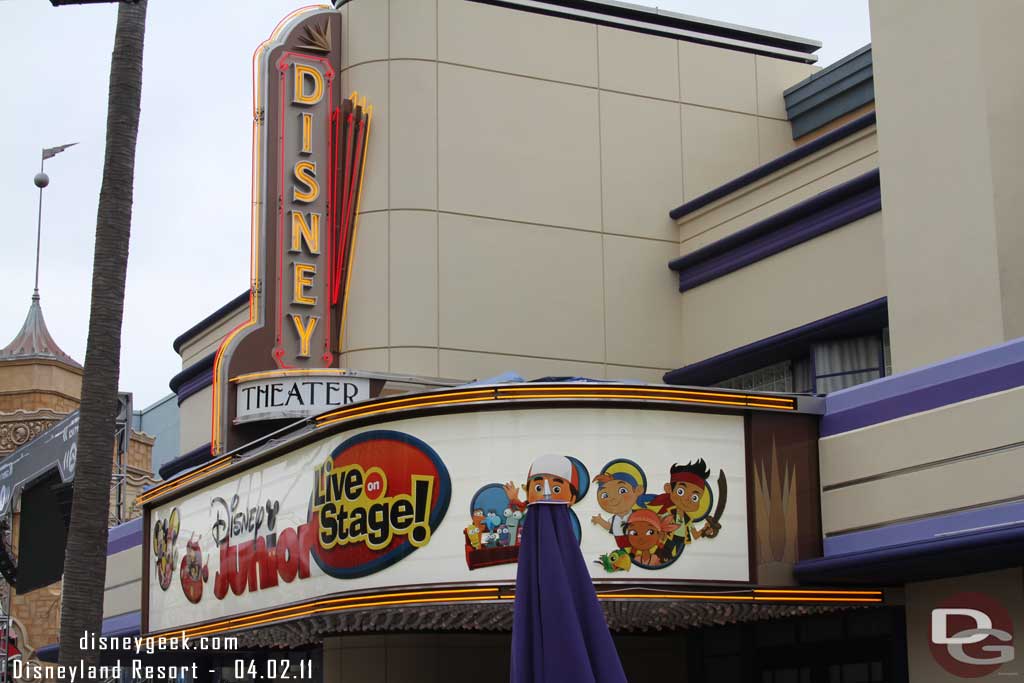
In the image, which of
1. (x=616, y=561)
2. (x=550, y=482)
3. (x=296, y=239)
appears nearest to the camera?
(x=550, y=482)

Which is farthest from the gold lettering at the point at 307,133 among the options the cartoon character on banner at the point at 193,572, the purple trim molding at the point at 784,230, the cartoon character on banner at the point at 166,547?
the purple trim molding at the point at 784,230

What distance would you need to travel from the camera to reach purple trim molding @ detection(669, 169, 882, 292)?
17.8 metres

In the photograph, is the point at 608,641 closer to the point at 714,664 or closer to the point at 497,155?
the point at 714,664

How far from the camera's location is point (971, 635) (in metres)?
13.5

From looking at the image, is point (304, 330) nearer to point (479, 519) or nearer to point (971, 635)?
point (479, 519)

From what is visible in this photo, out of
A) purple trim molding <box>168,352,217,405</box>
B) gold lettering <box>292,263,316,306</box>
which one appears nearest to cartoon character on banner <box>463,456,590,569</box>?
gold lettering <box>292,263,316,306</box>

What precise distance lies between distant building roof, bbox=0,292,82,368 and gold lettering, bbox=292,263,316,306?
2826 centimetres

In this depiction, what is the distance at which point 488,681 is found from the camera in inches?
724

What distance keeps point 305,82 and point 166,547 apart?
21.0 ft

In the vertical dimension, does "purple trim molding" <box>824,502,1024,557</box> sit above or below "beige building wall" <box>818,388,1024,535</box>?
below

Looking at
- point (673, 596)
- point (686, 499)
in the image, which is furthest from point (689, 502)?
point (673, 596)

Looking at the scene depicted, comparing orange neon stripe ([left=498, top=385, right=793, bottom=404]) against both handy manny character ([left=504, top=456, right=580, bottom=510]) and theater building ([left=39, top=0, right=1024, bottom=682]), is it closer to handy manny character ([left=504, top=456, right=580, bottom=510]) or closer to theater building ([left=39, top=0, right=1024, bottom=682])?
theater building ([left=39, top=0, right=1024, bottom=682])

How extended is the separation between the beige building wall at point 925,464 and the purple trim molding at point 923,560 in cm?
38

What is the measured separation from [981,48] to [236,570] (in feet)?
32.4
